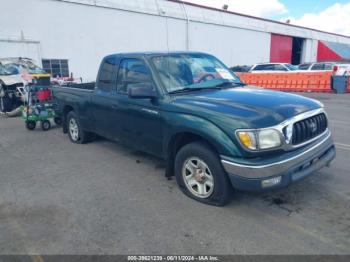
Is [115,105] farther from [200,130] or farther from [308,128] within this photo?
[308,128]

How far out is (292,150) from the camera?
3.36 metres

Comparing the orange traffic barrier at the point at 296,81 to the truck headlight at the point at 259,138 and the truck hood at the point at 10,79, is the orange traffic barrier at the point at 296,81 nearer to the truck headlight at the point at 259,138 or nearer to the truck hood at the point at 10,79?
the truck hood at the point at 10,79

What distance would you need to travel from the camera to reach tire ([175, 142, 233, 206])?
349cm

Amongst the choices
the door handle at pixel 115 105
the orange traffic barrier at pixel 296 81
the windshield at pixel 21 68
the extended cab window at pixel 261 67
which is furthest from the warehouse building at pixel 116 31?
the door handle at pixel 115 105

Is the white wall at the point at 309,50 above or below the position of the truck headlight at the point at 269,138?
above

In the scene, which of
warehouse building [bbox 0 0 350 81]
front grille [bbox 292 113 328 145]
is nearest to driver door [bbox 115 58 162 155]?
front grille [bbox 292 113 328 145]

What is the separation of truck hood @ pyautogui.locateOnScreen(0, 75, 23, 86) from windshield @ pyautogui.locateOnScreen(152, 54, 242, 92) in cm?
825

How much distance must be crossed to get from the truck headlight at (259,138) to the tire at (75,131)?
4206mm

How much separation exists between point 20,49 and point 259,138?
1777cm

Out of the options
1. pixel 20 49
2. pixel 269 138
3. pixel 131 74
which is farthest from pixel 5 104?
pixel 269 138

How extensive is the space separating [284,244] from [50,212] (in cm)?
269

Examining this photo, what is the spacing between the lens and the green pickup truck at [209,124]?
10.6 feet

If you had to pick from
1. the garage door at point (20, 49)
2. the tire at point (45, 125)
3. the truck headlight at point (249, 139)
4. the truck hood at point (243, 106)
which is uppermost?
the garage door at point (20, 49)

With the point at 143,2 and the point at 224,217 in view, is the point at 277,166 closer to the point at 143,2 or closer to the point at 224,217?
the point at 224,217
